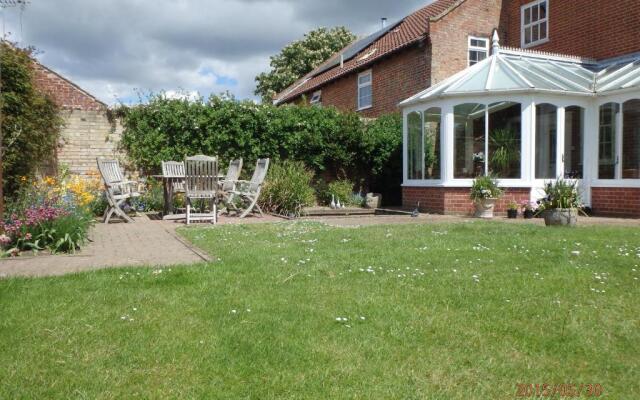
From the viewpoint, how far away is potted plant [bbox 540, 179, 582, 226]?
28.7 ft

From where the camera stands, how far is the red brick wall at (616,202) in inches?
440

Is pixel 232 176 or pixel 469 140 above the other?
pixel 469 140

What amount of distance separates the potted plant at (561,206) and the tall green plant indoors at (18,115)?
9.34 meters

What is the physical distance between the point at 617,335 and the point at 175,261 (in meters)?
4.08

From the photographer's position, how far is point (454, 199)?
11891 millimetres

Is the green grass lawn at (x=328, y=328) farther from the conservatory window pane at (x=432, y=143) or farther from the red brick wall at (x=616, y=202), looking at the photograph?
the conservatory window pane at (x=432, y=143)

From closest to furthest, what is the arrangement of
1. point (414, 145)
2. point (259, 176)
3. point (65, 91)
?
point (259, 176)
point (414, 145)
point (65, 91)

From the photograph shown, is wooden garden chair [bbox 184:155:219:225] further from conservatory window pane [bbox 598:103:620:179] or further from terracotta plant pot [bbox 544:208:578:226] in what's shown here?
conservatory window pane [bbox 598:103:620:179]

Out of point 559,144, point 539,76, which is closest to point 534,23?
point 539,76

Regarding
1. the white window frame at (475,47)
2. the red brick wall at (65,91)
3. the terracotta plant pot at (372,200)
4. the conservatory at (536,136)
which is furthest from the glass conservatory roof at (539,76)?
the red brick wall at (65,91)

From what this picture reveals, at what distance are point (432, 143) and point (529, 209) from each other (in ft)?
9.36

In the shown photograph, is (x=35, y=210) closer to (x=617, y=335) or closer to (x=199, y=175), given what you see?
(x=199, y=175)

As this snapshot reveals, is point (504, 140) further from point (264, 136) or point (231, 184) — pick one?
point (231, 184)

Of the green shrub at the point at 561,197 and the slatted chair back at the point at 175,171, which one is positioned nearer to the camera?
the green shrub at the point at 561,197
